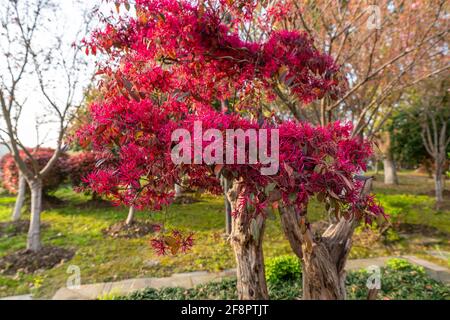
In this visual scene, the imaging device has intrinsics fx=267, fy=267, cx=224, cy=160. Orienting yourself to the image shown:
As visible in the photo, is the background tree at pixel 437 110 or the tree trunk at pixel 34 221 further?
the background tree at pixel 437 110

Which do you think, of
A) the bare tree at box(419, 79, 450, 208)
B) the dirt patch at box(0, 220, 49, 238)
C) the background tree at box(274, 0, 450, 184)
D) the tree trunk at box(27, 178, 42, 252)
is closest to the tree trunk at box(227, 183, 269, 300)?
the background tree at box(274, 0, 450, 184)

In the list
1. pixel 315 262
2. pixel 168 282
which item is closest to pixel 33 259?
pixel 168 282

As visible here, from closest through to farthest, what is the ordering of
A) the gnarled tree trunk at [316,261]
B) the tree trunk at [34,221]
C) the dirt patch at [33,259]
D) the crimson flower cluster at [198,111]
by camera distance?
1. the crimson flower cluster at [198,111]
2. the gnarled tree trunk at [316,261]
3. the dirt patch at [33,259]
4. the tree trunk at [34,221]

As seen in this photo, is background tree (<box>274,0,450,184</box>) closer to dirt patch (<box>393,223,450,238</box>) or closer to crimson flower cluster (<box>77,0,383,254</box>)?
crimson flower cluster (<box>77,0,383,254</box>)

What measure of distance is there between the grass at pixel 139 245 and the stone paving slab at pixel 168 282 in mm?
194

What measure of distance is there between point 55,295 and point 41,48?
12.9 ft

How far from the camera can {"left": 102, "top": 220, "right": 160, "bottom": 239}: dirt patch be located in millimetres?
5602

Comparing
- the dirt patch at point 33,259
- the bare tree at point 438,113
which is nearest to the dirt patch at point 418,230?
the bare tree at point 438,113

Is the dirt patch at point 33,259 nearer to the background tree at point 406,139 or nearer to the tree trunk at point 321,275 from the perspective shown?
the tree trunk at point 321,275

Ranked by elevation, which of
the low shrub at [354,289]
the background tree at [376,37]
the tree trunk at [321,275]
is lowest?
the low shrub at [354,289]

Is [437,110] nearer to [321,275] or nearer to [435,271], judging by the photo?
[435,271]

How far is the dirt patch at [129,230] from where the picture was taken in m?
5.60

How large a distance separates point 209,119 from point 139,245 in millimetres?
4562

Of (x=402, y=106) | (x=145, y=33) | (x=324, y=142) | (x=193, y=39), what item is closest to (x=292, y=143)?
(x=324, y=142)
